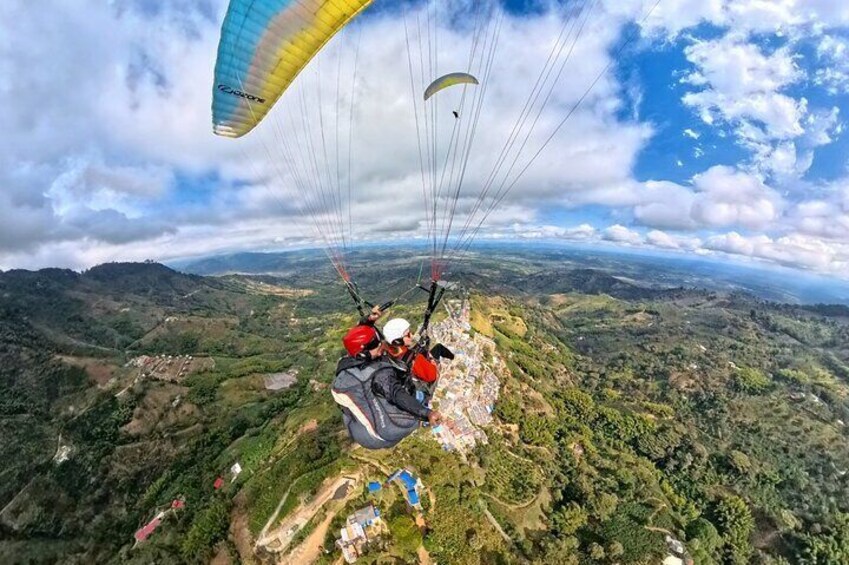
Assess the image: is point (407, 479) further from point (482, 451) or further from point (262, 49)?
point (262, 49)

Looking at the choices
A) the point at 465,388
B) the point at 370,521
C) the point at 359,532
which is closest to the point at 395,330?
the point at 359,532

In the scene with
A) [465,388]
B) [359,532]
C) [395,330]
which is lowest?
[359,532]

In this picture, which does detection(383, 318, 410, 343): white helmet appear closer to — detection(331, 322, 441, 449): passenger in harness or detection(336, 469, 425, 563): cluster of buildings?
detection(331, 322, 441, 449): passenger in harness

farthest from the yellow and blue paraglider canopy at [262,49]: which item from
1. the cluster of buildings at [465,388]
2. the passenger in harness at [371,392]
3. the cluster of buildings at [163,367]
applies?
the cluster of buildings at [163,367]

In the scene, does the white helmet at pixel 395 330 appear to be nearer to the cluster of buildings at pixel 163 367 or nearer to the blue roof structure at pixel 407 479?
the blue roof structure at pixel 407 479

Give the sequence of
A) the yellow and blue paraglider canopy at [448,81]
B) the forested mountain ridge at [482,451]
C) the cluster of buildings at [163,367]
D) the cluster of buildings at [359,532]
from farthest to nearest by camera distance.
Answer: the cluster of buildings at [163,367] → the forested mountain ridge at [482,451] → the cluster of buildings at [359,532] → the yellow and blue paraglider canopy at [448,81]
